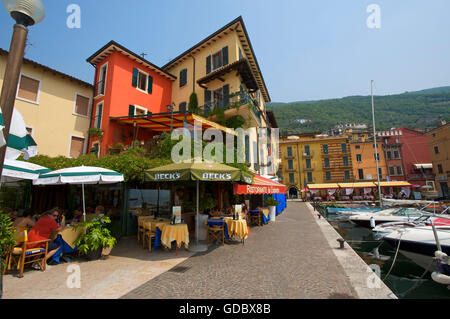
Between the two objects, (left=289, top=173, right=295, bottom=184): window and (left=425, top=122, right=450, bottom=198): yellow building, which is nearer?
(left=425, top=122, right=450, bottom=198): yellow building

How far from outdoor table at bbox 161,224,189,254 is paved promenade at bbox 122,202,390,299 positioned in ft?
2.25

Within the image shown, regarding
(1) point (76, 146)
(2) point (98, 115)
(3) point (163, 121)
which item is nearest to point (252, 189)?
(3) point (163, 121)

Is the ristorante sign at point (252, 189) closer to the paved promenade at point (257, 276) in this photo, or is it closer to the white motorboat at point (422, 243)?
the paved promenade at point (257, 276)

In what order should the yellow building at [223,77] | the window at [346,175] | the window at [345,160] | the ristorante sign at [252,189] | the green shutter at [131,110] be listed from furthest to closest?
1. the window at [345,160]
2. the window at [346,175]
3. the green shutter at [131,110]
4. the yellow building at [223,77]
5. the ristorante sign at [252,189]

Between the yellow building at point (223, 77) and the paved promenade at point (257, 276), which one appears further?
the yellow building at point (223, 77)

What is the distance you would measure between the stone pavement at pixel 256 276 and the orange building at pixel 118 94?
1070 centimetres

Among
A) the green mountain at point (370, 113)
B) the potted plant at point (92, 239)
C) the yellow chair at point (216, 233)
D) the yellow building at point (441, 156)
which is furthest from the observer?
the green mountain at point (370, 113)

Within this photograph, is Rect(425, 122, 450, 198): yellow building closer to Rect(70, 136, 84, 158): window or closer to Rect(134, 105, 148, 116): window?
Rect(134, 105, 148, 116): window

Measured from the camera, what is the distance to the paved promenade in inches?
151

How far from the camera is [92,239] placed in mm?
5641

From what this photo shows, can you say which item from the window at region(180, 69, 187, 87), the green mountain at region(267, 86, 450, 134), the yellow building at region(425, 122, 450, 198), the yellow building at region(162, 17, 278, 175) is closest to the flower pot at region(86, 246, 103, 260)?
the yellow building at region(162, 17, 278, 175)

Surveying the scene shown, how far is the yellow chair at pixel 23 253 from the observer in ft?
15.0

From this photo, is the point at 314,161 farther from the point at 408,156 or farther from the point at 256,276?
the point at 256,276

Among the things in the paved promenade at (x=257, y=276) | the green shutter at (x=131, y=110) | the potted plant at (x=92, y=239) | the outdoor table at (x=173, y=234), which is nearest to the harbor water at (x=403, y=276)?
the paved promenade at (x=257, y=276)
